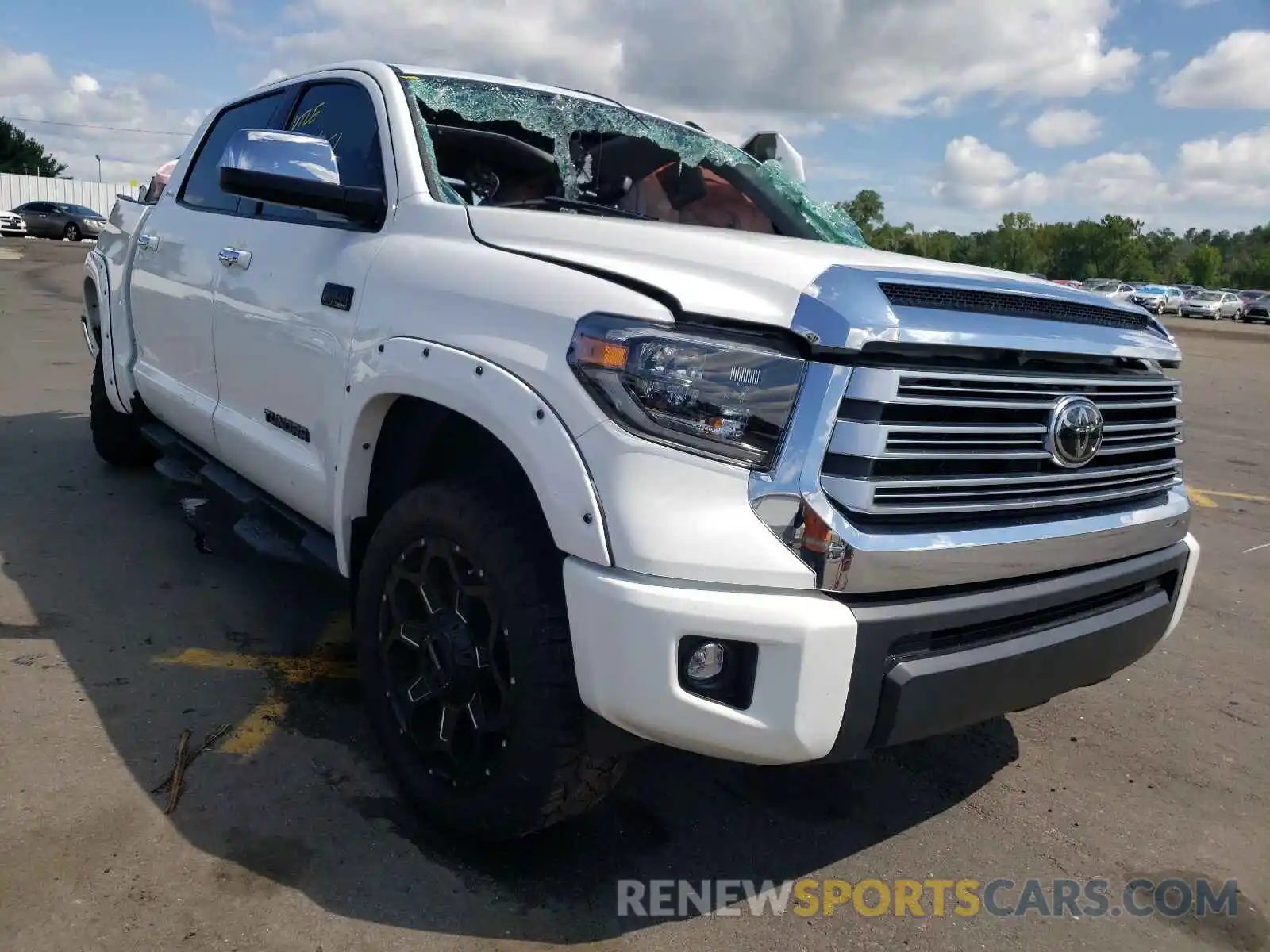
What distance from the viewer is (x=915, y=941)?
2285 mm

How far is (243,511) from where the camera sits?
11.6 ft

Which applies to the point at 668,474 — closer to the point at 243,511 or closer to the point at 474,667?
the point at 474,667

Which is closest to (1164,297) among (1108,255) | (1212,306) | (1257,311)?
(1212,306)

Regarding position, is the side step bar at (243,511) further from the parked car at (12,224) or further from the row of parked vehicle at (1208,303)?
the row of parked vehicle at (1208,303)

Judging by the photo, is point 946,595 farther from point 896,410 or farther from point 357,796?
point 357,796

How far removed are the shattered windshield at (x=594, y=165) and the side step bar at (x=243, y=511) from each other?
3.72 ft

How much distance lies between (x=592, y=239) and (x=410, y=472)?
0.83 meters

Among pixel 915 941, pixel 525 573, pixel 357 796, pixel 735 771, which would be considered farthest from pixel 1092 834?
pixel 357 796

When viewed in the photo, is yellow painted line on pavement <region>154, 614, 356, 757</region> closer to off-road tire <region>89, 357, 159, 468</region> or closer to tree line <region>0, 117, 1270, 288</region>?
off-road tire <region>89, 357, 159, 468</region>

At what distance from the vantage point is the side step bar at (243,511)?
313 centimetres

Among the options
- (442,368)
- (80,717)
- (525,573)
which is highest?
(442,368)

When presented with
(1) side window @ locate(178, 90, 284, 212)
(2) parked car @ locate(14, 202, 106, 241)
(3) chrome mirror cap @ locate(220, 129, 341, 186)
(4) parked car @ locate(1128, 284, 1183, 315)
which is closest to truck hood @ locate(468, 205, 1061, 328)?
(3) chrome mirror cap @ locate(220, 129, 341, 186)

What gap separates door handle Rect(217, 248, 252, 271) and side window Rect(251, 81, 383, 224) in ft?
0.52

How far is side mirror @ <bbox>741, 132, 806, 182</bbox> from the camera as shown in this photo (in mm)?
4258
